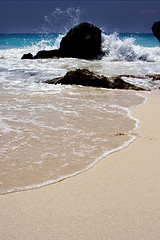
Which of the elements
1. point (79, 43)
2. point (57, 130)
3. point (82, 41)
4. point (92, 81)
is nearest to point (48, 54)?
point (79, 43)

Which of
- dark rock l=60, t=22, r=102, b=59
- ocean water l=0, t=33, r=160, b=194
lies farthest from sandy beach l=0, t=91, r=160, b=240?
dark rock l=60, t=22, r=102, b=59

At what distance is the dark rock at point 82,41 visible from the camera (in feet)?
46.6

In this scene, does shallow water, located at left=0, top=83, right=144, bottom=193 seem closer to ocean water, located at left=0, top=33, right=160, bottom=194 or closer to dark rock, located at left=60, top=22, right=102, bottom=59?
ocean water, located at left=0, top=33, right=160, bottom=194

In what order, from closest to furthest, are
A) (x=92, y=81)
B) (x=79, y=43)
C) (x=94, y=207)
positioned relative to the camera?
(x=94, y=207), (x=92, y=81), (x=79, y=43)

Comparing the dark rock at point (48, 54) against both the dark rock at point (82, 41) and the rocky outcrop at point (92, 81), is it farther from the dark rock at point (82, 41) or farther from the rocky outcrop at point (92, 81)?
the rocky outcrop at point (92, 81)

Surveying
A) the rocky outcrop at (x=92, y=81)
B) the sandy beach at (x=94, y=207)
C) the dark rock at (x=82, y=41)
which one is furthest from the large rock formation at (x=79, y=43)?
the sandy beach at (x=94, y=207)

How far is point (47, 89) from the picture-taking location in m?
5.87

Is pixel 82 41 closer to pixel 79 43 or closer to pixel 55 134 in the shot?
pixel 79 43

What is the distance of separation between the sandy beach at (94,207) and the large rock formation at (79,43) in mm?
12831

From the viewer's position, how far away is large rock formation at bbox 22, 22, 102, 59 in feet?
46.6

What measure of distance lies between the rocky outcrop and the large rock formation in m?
8.25

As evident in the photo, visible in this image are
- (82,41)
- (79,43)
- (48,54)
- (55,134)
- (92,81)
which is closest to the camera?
(55,134)

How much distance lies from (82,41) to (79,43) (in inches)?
9.6

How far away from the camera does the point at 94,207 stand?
171 cm
